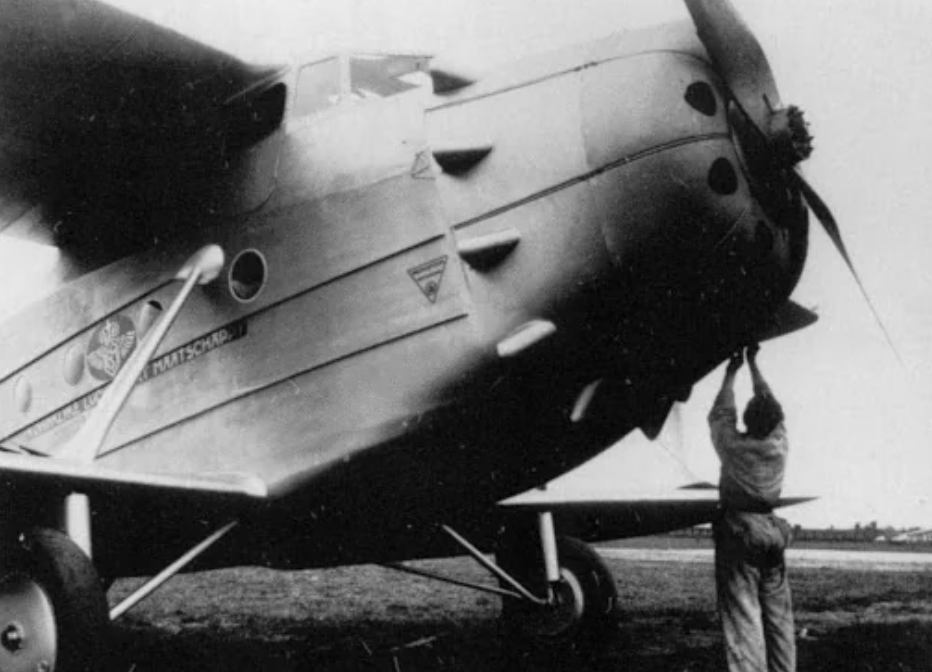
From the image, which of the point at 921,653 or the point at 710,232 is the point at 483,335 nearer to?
the point at 710,232

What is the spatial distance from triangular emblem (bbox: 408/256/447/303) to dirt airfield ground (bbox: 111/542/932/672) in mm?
2027

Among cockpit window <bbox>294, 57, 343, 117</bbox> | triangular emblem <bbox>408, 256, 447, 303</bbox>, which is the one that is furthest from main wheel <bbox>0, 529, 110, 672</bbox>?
cockpit window <bbox>294, 57, 343, 117</bbox>

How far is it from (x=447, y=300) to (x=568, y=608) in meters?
2.93

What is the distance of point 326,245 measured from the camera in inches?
211

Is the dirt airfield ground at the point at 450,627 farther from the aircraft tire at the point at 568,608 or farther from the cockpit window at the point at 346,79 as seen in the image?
the cockpit window at the point at 346,79

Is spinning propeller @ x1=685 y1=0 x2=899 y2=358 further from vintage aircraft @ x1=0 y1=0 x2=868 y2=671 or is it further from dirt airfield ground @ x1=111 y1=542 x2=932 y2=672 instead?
dirt airfield ground @ x1=111 y1=542 x2=932 y2=672

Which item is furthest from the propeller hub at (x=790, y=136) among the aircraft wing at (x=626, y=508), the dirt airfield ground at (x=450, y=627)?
the aircraft wing at (x=626, y=508)

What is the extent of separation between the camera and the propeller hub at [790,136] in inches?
185

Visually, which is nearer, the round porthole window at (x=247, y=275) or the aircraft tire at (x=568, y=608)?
A: the round porthole window at (x=247, y=275)

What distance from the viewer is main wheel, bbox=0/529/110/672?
4520mm

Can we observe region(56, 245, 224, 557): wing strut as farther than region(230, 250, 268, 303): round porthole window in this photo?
No

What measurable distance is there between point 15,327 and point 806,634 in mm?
5661

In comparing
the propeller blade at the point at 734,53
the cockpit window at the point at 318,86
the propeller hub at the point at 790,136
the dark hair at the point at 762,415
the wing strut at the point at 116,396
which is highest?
the cockpit window at the point at 318,86

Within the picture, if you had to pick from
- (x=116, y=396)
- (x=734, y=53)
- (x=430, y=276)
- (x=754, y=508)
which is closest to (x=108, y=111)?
(x=116, y=396)
